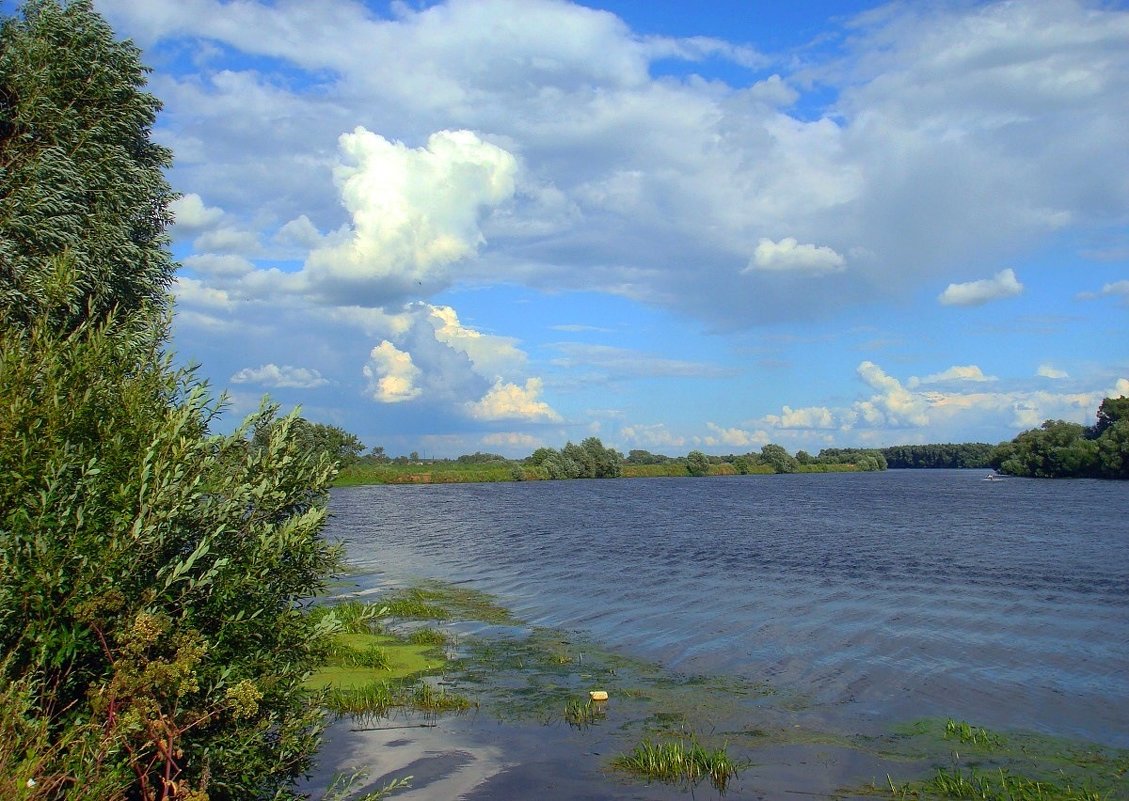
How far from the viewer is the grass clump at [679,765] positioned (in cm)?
1508

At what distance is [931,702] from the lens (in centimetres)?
2019

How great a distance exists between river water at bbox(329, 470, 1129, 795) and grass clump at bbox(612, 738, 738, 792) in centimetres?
422

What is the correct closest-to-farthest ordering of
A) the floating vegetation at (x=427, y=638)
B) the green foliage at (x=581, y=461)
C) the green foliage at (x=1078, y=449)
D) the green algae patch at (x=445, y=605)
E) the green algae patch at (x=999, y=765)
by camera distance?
the green algae patch at (x=999, y=765) → the floating vegetation at (x=427, y=638) → the green algae patch at (x=445, y=605) → the green foliage at (x=1078, y=449) → the green foliage at (x=581, y=461)

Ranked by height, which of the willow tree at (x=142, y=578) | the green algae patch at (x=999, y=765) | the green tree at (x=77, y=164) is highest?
the green tree at (x=77, y=164)

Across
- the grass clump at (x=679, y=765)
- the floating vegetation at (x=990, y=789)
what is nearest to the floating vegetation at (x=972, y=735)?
the floating vegetation at (x=990, y=789)

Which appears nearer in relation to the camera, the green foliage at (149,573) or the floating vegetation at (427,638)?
the green foliage at (149,573)

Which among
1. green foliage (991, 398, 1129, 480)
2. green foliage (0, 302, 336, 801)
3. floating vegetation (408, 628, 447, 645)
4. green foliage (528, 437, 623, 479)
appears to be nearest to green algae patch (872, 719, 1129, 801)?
green foliage (0, 302, 336, 801)

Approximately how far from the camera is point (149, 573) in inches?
340

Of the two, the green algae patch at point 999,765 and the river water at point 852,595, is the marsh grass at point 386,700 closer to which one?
the river water at point 852,595

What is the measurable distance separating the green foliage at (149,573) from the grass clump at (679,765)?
24.9 ft

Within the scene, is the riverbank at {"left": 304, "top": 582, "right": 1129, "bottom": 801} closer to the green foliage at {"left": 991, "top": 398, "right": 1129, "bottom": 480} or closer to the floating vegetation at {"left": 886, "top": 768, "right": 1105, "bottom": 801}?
the floating vegetation at {"left": 886, "top": 768, "right": 1105, "bottom": 801}

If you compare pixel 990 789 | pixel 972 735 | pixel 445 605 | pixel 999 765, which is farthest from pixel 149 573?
pixel 445 605

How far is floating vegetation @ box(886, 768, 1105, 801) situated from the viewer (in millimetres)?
13906

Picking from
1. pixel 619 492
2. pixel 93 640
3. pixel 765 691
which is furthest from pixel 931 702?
pixel 619 492
